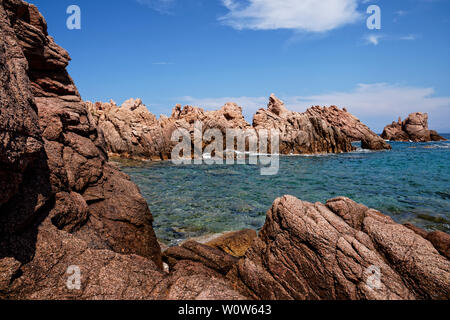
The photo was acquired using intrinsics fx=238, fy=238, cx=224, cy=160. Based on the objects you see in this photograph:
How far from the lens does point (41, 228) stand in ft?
16.8

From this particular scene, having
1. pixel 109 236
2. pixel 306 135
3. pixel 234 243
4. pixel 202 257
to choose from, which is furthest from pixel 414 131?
pixel 109 236

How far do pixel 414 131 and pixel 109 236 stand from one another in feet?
430

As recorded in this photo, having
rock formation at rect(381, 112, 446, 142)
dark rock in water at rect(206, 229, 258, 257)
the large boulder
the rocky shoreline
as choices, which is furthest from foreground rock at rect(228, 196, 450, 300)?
rock formation at rect(381, 112, 446, 142)

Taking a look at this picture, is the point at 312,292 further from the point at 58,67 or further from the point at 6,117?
the point at 58,67

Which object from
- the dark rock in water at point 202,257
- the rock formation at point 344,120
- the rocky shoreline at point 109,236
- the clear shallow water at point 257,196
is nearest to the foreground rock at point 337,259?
the rocky shoreline at point 109,236

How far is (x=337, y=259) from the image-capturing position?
222 inches

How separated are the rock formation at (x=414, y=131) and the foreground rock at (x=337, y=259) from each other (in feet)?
416

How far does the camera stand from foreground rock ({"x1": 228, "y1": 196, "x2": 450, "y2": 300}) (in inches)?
199

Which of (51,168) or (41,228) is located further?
(51,168)

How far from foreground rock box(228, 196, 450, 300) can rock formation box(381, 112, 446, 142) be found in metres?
127

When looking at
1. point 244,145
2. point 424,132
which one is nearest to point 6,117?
point 244,145

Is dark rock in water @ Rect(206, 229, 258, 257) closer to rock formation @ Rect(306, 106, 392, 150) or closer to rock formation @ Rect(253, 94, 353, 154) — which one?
rock formation @ Rect(253, 94, 353, 154)

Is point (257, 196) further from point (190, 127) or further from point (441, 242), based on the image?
point (190, 127)

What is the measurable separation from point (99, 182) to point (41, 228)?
3285 mm
